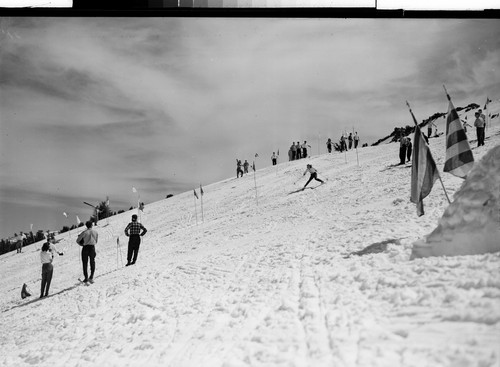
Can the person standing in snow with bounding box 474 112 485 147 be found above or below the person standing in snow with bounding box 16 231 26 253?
above

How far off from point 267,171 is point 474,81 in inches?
574

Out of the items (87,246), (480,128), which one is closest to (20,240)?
(87,246)

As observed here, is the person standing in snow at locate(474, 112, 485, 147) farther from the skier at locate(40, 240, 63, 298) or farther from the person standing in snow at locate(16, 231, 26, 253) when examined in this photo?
the person standing in snow at locate(16, 231, 26, 253)

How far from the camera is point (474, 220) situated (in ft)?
14.1

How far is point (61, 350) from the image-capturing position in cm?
454

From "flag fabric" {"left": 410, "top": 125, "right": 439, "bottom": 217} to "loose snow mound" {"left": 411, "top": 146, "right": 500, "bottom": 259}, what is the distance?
108cm

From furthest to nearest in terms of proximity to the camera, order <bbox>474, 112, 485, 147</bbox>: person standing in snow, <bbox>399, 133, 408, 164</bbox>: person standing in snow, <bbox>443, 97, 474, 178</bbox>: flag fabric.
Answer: <bbox>399, 133, 408, 164</bbox>: person standing in snow
<bbox>474, 112, 485, 147</bbox>: person standing in snow
<bbox>443, 97, 474, 178</bbox>: flag fabric

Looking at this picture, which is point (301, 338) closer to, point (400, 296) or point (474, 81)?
point (400, 296)

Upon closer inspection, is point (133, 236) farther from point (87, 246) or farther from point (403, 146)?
point (403, 146)

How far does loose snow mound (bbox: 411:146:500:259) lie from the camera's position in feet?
13.6

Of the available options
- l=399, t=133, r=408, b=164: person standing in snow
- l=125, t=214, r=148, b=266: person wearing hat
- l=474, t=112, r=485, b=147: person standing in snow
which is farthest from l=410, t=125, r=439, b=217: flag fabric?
l=399, t=133, r=408, b=164: person standing in snow

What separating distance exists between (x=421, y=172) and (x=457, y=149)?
58 cm

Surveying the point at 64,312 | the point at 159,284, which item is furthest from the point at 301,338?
the point at 64,312

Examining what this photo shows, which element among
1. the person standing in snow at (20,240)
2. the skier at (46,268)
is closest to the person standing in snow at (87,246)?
the skier at (46,268)
